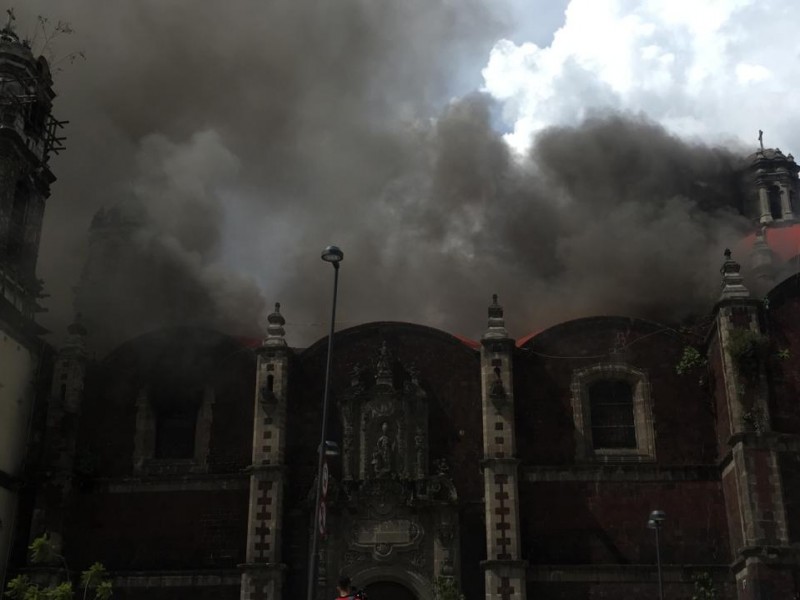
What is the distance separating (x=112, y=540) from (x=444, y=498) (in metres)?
10.4

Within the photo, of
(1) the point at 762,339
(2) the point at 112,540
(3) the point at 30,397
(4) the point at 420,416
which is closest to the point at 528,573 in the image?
(4) the point at 420,416

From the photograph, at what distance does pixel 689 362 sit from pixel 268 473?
1344cm

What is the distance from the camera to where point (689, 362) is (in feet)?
105

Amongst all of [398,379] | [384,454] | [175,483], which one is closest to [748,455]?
[384,454]

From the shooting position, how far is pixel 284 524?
30.9 meters

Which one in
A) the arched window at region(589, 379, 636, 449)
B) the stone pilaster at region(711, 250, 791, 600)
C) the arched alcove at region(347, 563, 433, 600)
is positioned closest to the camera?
the stone pilaster at region(711, 250, 791, 600)

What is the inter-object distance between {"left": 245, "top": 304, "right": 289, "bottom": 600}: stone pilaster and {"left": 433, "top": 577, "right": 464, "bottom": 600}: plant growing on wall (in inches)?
177

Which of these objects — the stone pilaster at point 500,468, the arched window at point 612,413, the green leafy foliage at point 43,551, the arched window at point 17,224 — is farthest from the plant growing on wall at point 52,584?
the arched window at point 612,413

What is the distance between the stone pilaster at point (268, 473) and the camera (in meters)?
29.7

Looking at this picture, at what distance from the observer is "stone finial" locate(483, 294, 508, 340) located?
32062mm

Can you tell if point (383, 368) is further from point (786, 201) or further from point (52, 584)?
point (786, 201)

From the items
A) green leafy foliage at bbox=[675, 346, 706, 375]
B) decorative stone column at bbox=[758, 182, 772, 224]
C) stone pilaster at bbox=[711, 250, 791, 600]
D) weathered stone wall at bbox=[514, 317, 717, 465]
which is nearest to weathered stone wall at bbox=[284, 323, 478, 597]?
weathered stone wall at bbox=[514, 317, 717, 465]

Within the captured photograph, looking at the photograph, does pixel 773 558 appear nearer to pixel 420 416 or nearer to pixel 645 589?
pixel 645 589

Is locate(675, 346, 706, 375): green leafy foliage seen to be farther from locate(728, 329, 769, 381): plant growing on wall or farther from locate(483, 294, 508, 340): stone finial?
locate(483, 294, 508, 340): stone finial
